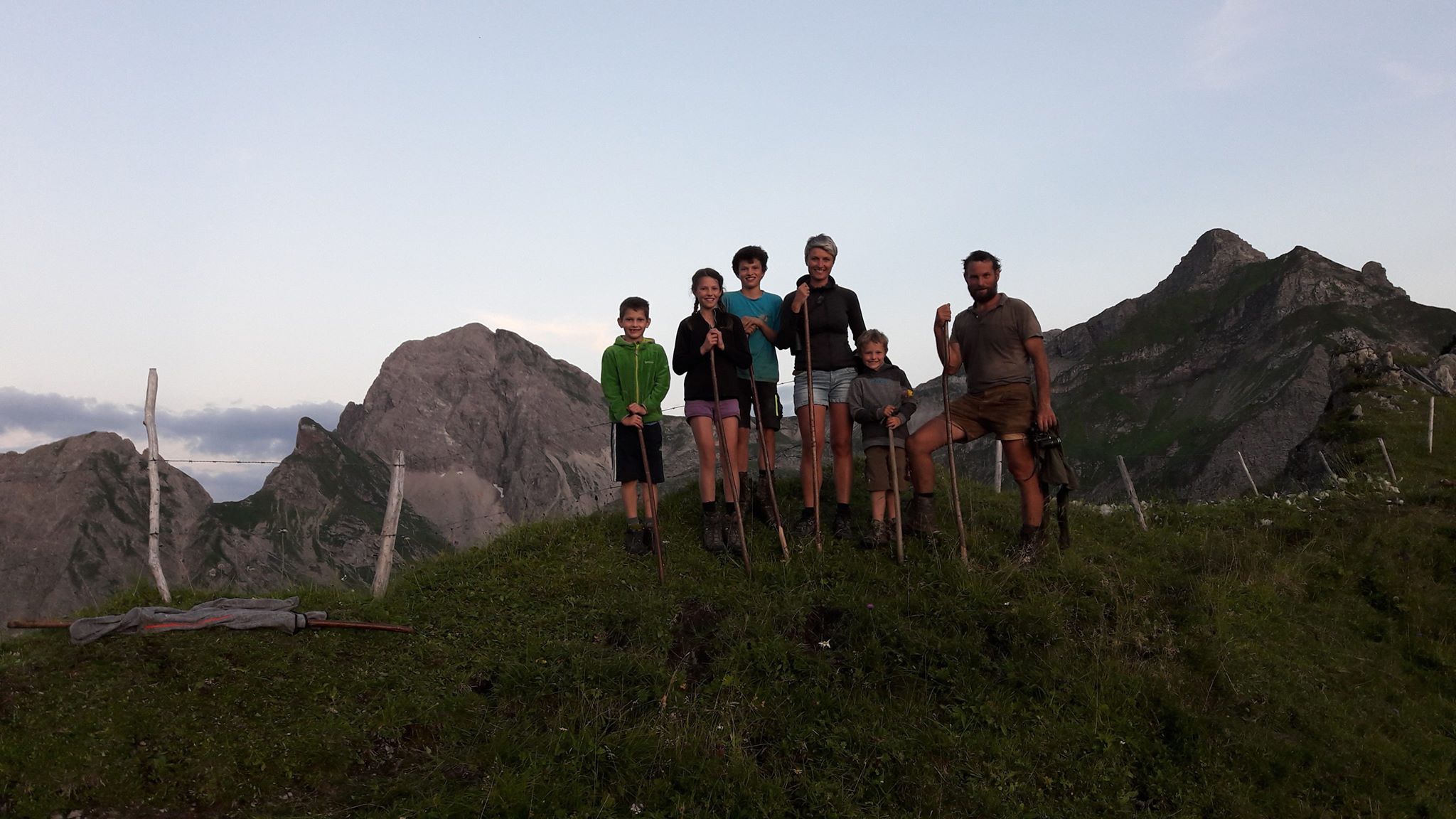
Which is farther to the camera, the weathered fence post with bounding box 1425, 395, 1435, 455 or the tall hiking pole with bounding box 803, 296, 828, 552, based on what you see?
the weathered fence post with bounding box 1425, 395, 1435, 455

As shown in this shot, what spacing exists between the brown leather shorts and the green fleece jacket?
346 cm

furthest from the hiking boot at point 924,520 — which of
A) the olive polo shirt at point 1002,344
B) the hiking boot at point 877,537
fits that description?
the olive polo shirt at point 1002,344

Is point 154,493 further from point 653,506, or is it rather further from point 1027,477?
point 1027,477

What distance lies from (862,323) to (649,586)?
13.1ft

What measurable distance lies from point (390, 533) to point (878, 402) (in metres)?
6.02

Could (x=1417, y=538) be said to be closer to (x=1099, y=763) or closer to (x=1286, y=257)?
(x=1099, y=763)

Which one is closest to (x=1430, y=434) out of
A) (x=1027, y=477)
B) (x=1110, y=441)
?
(x=1027, y=477)

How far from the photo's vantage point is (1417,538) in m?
9.47

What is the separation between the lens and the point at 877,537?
9.07 m

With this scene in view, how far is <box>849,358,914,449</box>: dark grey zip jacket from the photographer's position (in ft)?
30.0

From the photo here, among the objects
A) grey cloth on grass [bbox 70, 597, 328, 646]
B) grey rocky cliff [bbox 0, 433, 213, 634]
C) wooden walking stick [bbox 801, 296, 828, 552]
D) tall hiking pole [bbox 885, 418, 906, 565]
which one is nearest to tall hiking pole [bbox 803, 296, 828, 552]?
Result: wooden walking stick [bbox 801, 296, 828, 552]

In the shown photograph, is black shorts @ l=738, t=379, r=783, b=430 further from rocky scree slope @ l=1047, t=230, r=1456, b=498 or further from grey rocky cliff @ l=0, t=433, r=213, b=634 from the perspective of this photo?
grey rocky cliff @ l=0, t=433, r=213, b=634

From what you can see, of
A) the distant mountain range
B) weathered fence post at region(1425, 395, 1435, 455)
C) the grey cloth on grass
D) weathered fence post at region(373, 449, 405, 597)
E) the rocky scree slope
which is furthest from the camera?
the distant mountain range

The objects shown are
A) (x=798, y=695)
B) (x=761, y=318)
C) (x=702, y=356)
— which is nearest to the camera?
(x=798, y=695)
